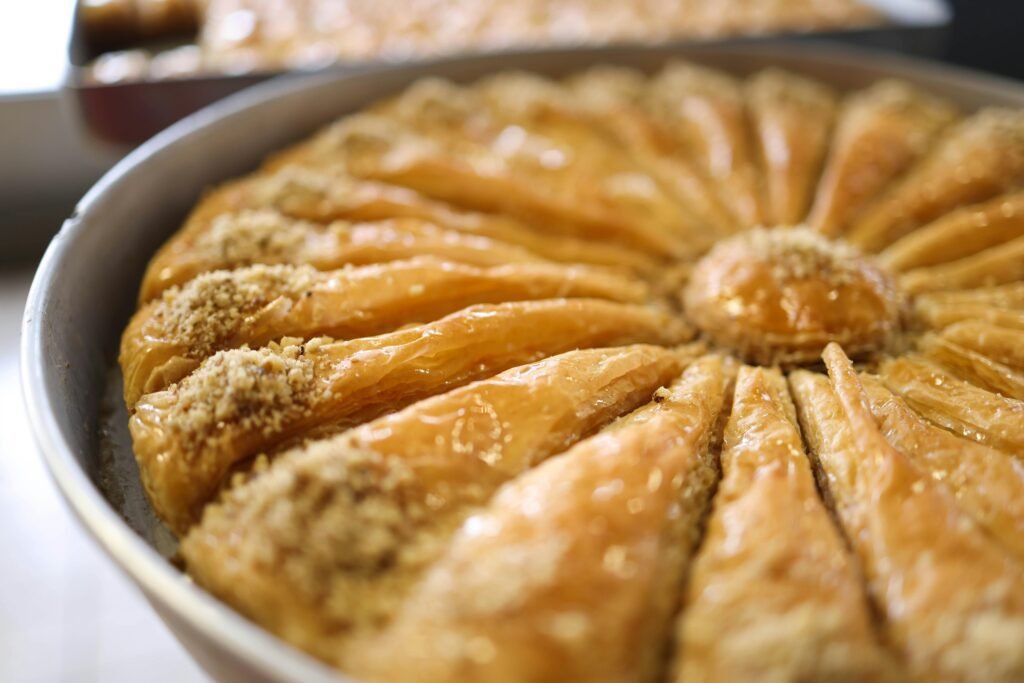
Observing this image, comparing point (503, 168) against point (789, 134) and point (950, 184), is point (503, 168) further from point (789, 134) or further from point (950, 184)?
point (950, 184)

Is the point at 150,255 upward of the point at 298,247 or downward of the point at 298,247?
downward

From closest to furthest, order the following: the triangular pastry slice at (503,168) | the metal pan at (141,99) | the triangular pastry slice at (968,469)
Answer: the triangular pastry slice at (968,469) < the triangular pastry slice at (503,168) < the metal pan at (141,99)

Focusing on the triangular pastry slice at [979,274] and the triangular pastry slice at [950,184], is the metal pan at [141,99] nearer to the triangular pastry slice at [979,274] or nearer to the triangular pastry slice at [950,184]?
the triangular pastry slice at [950,184]

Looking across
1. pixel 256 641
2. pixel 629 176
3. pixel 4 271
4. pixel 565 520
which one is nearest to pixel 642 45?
pixel 629 176

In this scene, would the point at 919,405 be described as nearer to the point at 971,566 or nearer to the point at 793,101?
the point at 971,566

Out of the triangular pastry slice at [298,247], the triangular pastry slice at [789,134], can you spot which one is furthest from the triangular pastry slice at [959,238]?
the triangular pastry slice at [298,247]

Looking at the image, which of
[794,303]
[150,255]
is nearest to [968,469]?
[794,303]
